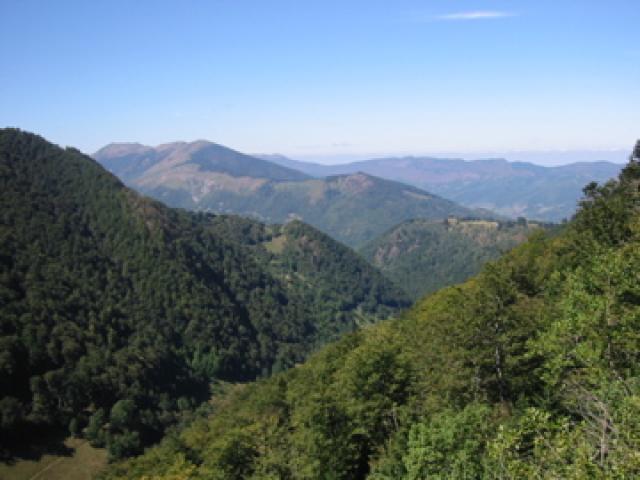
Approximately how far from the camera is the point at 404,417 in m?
34.9

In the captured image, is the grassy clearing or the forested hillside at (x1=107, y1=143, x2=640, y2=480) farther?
the grassy clearing

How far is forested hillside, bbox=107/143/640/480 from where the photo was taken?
18125mm

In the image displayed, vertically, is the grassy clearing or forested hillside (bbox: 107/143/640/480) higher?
forested hillside (bbox: 107/143/640/480)

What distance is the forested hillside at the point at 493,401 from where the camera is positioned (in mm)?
18125

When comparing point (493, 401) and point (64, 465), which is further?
point (64, 465)

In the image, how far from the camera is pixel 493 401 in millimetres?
34906

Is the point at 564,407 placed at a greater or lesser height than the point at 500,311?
lesser

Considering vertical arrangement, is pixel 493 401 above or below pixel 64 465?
above

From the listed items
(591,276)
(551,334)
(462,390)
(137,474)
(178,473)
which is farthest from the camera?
(137,474)

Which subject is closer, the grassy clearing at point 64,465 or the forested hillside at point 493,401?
the forested hillside at point 493,401

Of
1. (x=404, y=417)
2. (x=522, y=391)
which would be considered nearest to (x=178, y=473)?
(x=404, y=417)

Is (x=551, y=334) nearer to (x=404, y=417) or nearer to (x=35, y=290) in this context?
(x=404, y=417)

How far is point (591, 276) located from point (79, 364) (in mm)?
147809

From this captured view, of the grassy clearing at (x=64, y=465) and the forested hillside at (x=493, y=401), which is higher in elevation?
the forested hillside at (x=493, y=401)
